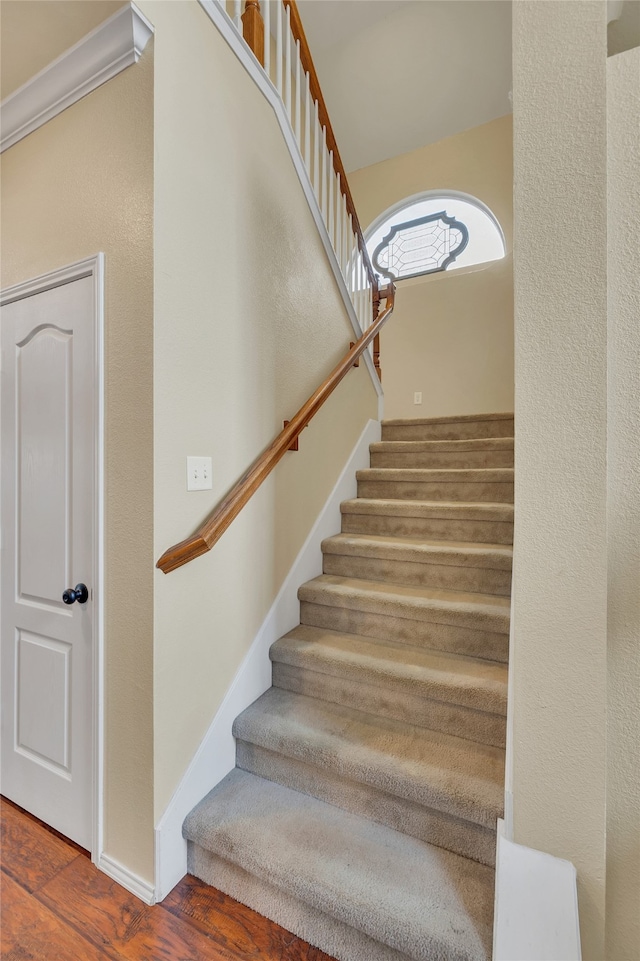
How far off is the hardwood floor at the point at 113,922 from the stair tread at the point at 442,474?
201 centimetres

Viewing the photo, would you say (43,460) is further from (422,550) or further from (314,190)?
(314,190)

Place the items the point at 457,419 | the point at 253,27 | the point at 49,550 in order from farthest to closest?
1. the point at 457,419
2. the point at 253,27
3. the point at 49,550

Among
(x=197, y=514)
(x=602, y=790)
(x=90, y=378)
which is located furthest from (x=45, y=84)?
(x=602, y=790)

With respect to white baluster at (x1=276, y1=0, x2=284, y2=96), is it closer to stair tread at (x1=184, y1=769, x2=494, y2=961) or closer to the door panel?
the door panel

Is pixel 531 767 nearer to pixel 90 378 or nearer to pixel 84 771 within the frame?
pixel 84 771

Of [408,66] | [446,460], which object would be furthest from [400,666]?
[408,66]

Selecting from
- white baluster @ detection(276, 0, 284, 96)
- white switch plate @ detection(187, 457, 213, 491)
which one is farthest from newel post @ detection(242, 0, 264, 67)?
white switch plate @ detection(187, 457, 213, 491)

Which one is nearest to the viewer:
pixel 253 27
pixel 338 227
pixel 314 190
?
pixel 253 27

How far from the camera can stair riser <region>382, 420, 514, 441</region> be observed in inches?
111

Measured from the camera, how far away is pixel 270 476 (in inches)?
74.0

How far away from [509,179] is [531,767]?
177 inches

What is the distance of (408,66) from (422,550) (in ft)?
12.9

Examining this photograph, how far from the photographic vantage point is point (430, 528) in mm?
2281

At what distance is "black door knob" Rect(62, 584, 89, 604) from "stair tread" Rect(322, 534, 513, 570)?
1.20 m
